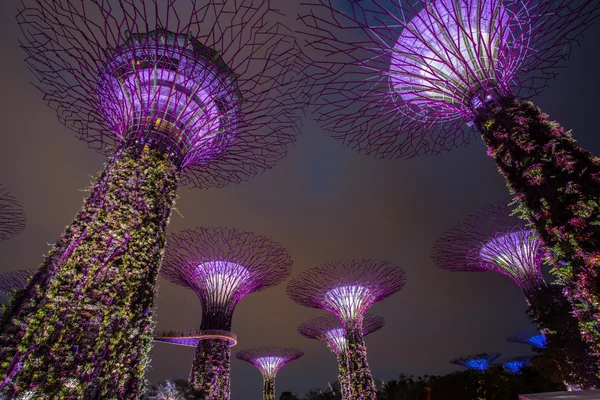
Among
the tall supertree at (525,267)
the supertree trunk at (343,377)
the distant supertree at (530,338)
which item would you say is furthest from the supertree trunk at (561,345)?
the distant supertree at (530,338)

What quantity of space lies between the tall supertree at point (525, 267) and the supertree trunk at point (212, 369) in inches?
498

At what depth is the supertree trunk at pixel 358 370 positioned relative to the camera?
677 inches

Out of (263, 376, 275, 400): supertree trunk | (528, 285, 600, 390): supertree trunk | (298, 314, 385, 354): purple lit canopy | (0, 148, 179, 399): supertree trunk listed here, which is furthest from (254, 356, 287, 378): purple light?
(0, 148, 179, 399): supertree trunk

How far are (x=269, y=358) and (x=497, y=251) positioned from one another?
25.5 m

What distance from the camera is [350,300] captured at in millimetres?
20562

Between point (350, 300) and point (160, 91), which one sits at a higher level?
point (160, 91)

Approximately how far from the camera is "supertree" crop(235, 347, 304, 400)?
3319cm

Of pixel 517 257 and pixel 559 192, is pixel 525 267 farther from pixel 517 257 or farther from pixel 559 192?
pixel 559 192

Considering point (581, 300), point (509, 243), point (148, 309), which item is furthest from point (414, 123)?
point (509, 243)

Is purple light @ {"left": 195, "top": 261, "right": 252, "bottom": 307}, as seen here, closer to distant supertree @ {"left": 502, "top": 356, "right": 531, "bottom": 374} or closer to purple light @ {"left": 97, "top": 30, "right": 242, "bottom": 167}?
purple light @ {"left": 97, "top": 30, "right": 242, "bottom": 167}

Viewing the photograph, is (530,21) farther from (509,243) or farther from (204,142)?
(509,243)

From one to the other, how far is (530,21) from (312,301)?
18910mm

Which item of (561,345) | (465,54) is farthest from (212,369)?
(465,54)

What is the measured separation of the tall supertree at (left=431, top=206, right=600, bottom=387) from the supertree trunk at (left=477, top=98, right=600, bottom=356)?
8.70 m
